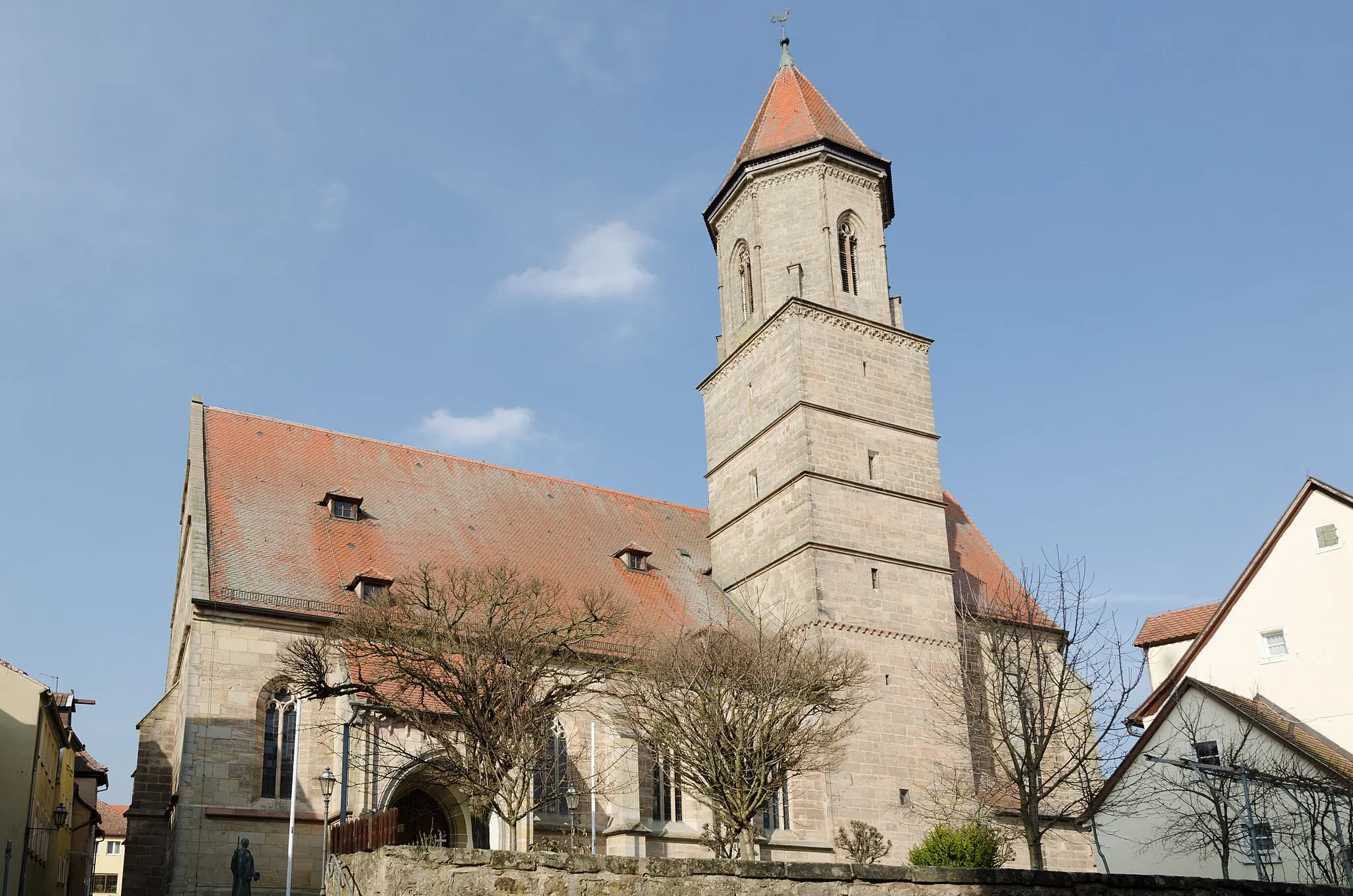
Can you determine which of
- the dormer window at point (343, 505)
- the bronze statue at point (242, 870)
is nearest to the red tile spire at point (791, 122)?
the dormer window at point (343, 505)

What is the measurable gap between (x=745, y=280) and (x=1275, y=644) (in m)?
15.3

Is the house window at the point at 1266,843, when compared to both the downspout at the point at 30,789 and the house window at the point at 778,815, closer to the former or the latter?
the house window at the point at 778,815

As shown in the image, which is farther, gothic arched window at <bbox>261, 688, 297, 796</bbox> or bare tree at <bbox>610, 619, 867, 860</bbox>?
gothic arched window at <bbox>261, 688, 297, 796</bbox>

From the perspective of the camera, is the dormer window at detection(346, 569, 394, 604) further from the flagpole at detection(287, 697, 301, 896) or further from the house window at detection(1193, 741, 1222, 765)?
the house window at detection(1193, 741, 1222, 765)

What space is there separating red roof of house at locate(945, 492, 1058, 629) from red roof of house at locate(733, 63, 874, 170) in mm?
10631

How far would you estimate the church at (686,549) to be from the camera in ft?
68.7

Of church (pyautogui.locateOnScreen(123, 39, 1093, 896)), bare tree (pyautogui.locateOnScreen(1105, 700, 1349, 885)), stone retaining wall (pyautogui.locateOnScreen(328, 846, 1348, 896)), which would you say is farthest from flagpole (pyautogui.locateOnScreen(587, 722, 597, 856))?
stone retaining wall (pyautogui.locateOnScreen(328, 846, 1348, 896))

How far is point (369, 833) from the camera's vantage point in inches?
496

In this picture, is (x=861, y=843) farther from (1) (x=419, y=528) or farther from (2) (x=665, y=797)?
(1) (x=419, y=528)

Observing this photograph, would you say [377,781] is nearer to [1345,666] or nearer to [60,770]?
[1345,666]

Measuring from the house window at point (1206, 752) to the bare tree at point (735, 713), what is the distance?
6.45m

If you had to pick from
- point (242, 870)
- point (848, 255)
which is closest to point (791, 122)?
point (848, 255)

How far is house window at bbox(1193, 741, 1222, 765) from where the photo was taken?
22.2m

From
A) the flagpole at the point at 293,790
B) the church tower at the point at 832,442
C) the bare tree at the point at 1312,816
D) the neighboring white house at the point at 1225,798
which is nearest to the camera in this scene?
the flagpole at the point at 293,790
